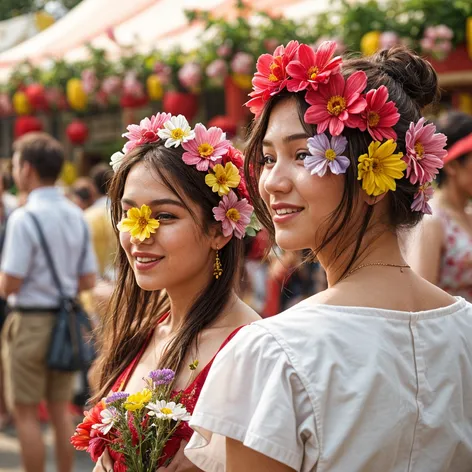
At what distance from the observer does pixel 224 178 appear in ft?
8.34

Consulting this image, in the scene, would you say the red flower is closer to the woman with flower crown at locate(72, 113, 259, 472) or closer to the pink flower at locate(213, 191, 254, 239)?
the woman with flower crown at locate(72, 113, 259, 472)

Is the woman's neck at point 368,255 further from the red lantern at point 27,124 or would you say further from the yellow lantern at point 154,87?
the red lantern at point 27,124

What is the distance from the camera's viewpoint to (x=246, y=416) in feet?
5.39

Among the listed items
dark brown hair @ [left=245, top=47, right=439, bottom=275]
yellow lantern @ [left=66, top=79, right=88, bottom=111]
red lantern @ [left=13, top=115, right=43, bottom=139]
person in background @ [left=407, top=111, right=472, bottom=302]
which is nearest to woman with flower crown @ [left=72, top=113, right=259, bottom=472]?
dark brown hair @ [left=245, top=47, right=439, bottom=275]

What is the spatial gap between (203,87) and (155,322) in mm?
5714

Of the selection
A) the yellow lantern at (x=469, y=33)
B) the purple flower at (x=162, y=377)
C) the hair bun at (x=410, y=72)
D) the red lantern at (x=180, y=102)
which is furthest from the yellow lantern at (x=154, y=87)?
the hair bun at (x=410, y=72)

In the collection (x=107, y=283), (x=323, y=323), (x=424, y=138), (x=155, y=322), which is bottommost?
(x=107, y=283)

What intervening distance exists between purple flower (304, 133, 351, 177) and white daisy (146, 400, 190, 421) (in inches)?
28.3

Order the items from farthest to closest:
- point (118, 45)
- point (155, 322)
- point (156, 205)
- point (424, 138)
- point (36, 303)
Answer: point (118, 45), point (36, 303), point (155, 322), point (156, 205), point (424, 138)

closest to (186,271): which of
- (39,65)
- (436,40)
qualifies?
(436,40)

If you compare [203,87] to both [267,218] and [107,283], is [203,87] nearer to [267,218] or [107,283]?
[107,283]

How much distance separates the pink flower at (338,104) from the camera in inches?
69.6

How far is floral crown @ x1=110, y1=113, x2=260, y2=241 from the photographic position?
253 centimetres

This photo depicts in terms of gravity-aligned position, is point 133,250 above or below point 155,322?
above
